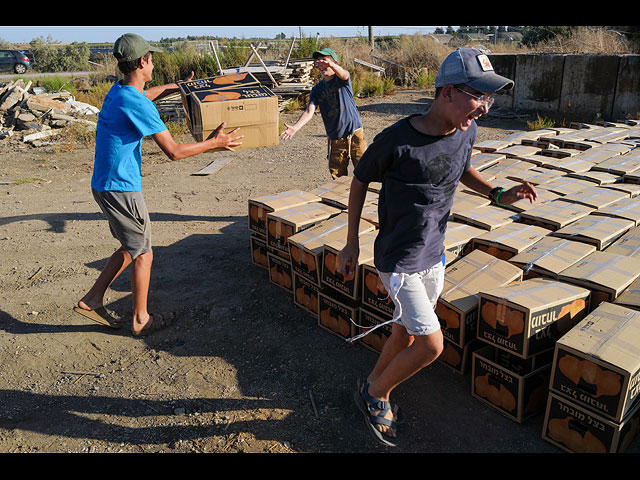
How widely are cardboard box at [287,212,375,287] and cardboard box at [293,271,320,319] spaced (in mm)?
59

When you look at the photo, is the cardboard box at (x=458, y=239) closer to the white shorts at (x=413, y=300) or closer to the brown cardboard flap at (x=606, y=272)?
the brown cardboard flap at (x=606, y=272)

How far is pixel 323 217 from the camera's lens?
445cm

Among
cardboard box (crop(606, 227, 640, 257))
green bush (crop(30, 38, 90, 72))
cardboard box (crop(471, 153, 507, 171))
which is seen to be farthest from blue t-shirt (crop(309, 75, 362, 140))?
green bush (crop(30, 38, 90, 72))

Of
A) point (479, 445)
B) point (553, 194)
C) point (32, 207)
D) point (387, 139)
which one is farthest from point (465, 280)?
point (32, 207)

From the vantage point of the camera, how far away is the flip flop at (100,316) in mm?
3965

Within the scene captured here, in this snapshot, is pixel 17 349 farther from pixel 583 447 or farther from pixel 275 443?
pixel 583 447

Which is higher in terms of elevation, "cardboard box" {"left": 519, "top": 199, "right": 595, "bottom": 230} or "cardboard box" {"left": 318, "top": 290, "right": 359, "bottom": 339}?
"cardboard box" {"left": 519, "top": 199, "right": 595, "bottom": 230}

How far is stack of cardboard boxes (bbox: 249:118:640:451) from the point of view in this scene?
8.94 ft

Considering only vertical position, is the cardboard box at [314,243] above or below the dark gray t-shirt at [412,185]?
below

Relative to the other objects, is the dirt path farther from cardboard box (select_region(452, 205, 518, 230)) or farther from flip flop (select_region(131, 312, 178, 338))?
cardboard box (select_region(452, 205, 518, 230))

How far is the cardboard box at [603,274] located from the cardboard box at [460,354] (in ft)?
2.31

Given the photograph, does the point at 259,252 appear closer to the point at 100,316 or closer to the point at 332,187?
the point at 332,187

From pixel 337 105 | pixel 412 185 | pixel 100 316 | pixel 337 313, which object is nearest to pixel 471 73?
pixel 412 185

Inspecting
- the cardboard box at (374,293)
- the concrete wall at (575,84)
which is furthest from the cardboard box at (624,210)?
the concrete wall at (575,84)
